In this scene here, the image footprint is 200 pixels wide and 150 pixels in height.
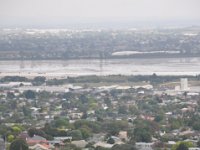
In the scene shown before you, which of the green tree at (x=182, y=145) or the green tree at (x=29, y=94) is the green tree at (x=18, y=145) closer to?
the green tree at (x=182, y=145)

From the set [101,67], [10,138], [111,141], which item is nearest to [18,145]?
[10,138]

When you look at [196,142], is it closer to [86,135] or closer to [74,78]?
[86,135]

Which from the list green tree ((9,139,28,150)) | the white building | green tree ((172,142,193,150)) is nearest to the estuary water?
the white building

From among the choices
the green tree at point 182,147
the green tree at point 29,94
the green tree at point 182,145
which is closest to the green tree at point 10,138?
the green tree at point 182,145

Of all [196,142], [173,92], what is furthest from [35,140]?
[173,92]

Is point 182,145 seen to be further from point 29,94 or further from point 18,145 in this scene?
point 29,94

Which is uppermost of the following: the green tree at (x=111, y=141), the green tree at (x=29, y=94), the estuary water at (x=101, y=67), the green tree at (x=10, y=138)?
the estuary water at (x=101, y=67)

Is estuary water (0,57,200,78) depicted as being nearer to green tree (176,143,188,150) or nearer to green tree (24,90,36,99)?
green tree (24,90,36,99)

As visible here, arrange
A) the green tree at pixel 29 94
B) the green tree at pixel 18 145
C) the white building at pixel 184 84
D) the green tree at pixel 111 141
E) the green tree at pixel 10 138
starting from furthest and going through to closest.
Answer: the white building at pixel 184 84 < the green tree at pixel 29 94 < the green tree at pixel 111 141 < the green tree at pixel 10 138 < the green tree at pixel 18 145
